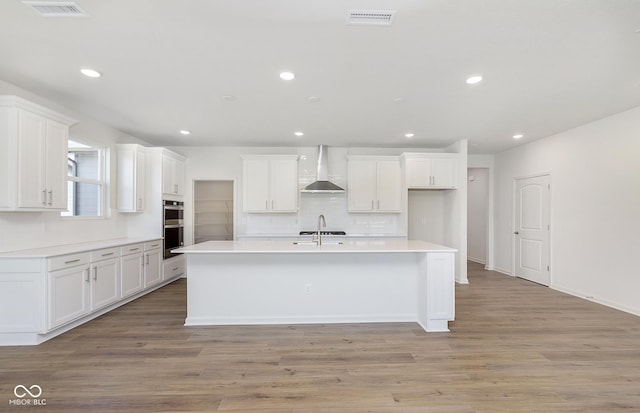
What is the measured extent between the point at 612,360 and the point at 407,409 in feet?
7.08

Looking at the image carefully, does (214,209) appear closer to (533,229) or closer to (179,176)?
(179,176)

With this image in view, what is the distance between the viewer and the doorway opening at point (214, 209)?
20.7ft

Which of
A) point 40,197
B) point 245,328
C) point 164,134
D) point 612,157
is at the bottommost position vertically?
point 245,328

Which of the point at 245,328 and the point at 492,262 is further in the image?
the point at 492,262

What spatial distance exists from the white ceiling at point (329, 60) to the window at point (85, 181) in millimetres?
584

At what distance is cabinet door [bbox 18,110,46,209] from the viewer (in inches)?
119

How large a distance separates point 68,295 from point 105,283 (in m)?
0.56

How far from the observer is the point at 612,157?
4262 mm

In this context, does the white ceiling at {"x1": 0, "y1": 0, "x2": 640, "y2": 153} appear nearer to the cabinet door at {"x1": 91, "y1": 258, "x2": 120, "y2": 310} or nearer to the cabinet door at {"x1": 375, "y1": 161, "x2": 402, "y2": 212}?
the cabinet door at {"x1": 375, "y1": 161, "x2": 402, "y2": 212}

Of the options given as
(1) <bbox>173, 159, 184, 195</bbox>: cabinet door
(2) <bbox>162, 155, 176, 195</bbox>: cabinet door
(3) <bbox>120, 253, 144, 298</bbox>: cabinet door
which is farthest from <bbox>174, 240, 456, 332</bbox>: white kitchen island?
(1) <bbox>173, 159, 184, 195</bbox>: cabinet door

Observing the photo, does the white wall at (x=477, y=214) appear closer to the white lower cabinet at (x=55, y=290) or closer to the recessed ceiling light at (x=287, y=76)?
the recessed ceiling light at (x=287, y=76)

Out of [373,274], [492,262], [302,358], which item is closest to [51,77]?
[302,358]

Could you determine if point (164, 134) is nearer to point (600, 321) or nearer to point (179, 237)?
point (179, 237)

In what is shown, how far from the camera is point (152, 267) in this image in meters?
4.90
